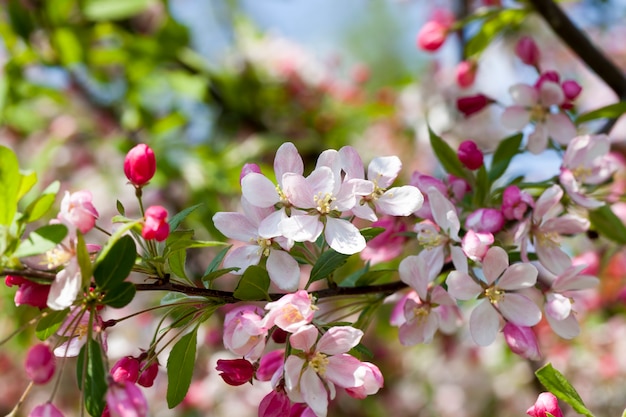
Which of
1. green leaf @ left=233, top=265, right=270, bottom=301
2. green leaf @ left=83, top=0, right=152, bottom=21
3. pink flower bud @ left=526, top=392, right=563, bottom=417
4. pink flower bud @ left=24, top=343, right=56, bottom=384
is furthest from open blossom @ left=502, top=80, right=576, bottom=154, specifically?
green leaf @ left=83, top=0, right=152, bottom=21

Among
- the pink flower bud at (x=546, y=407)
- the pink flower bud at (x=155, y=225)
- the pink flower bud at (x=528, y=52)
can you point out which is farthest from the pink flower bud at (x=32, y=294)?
the pink flower bud at (x=528, y=52)

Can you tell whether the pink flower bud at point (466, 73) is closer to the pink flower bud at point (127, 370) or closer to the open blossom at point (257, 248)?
the open blossom at point (257, 248)

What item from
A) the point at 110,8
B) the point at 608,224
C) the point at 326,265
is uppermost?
the point at 326,265

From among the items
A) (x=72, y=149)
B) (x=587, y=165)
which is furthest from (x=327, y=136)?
(x=587, y=165)

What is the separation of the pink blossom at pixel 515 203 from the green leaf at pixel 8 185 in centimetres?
65

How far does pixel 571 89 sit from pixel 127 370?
2.77 ft

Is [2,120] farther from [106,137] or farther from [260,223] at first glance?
[260,223]

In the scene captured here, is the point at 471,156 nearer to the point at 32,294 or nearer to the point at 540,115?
the point at 540,115

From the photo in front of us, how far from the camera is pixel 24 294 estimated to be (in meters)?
0.75

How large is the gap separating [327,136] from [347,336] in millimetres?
1749

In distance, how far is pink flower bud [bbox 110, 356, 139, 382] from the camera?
2.64 ft

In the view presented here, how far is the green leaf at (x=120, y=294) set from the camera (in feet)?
2.46

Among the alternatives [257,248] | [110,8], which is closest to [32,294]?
[257,248]

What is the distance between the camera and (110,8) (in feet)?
6.89
